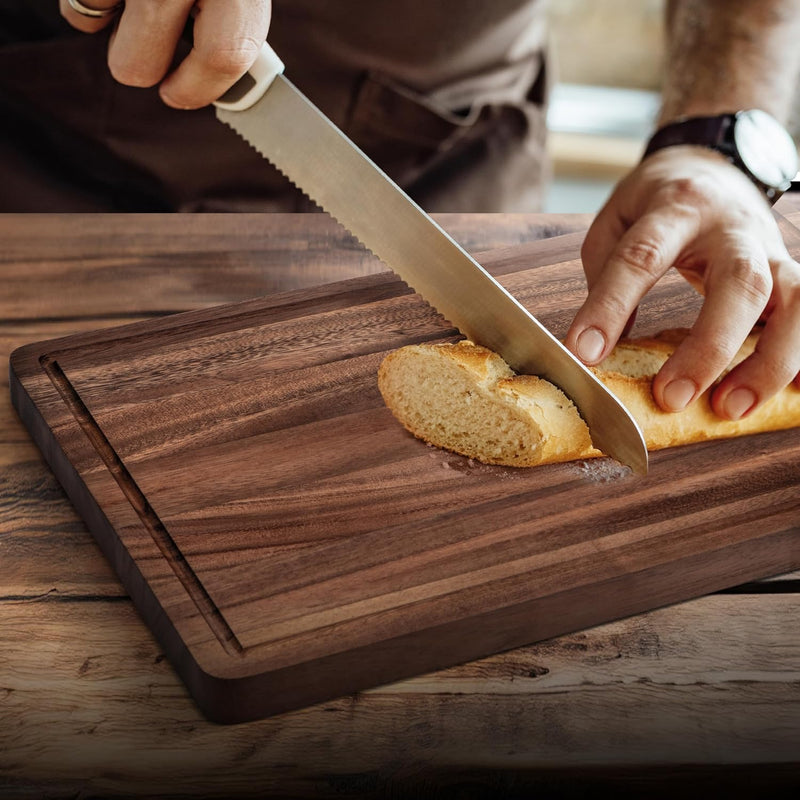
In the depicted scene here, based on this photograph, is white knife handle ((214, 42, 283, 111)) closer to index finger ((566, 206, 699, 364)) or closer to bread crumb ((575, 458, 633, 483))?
index finger ((566, 206, 699, 364))

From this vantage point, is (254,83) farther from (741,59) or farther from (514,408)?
(741,59)

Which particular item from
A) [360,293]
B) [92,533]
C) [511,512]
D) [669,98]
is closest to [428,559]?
[511,512]

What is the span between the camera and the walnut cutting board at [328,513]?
0.93 metres

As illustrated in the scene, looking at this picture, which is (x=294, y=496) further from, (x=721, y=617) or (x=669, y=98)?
(x=669, y=98)

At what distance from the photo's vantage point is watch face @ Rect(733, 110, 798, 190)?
143 cm

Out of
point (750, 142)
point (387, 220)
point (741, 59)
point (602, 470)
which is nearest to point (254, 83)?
point (387, 220)

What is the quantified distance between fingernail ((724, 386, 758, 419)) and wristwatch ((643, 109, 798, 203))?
394 millimetres

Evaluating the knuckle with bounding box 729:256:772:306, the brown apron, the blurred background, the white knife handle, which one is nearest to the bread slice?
the knuckle with bounding box 729:256:772:306

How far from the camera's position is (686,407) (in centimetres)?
117

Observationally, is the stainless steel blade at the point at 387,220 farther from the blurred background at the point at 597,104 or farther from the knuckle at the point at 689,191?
the blurred background at the point at 597,104

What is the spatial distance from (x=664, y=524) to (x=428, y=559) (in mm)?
248

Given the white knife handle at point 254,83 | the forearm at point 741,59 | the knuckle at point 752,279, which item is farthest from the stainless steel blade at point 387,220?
the forearm at point 741,59

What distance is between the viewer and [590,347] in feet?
3.84

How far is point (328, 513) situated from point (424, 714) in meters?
0.22
